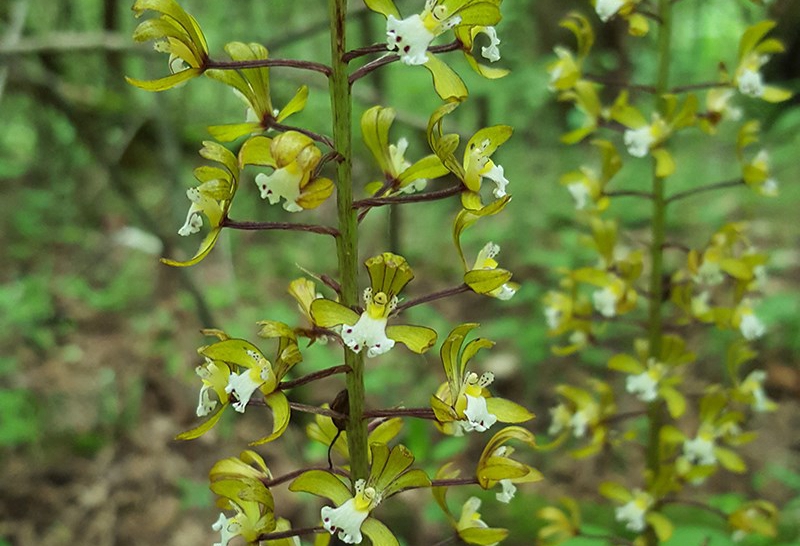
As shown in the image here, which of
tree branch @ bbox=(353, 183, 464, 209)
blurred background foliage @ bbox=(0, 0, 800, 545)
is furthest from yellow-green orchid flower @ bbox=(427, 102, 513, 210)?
blurred background foliage @ bbox=(0, 0, 800, 545)

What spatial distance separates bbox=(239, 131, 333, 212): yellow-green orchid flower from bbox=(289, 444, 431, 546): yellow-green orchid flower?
2.02 ft

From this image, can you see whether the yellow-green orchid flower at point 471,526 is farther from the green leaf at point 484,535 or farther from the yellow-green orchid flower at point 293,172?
the yellow-green orchid flower at point 293,172

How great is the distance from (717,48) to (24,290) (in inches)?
245

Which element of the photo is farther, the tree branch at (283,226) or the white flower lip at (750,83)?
the white flower lip at (750,83)

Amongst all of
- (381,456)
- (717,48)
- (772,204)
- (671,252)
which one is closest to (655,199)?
(381,456)

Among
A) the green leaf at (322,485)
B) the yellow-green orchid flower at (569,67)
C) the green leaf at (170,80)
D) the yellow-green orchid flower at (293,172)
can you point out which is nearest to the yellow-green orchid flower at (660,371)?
the yellow-green orchid flower at (569,67)

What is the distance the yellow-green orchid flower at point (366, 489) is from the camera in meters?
1.72

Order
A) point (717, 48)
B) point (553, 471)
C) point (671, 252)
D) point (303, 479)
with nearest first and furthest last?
1. point (303, 479)
2. point (553, 471)
3. point (671, 252)
4. point (717, 48)

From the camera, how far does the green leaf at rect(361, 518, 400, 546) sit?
173cm

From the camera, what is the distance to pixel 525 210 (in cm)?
521

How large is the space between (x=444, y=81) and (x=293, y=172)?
404 mm

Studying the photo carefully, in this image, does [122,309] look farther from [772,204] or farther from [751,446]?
[772,204]

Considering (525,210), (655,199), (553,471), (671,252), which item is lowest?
(553,471)

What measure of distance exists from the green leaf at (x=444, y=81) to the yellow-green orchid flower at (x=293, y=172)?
0.31 metres
